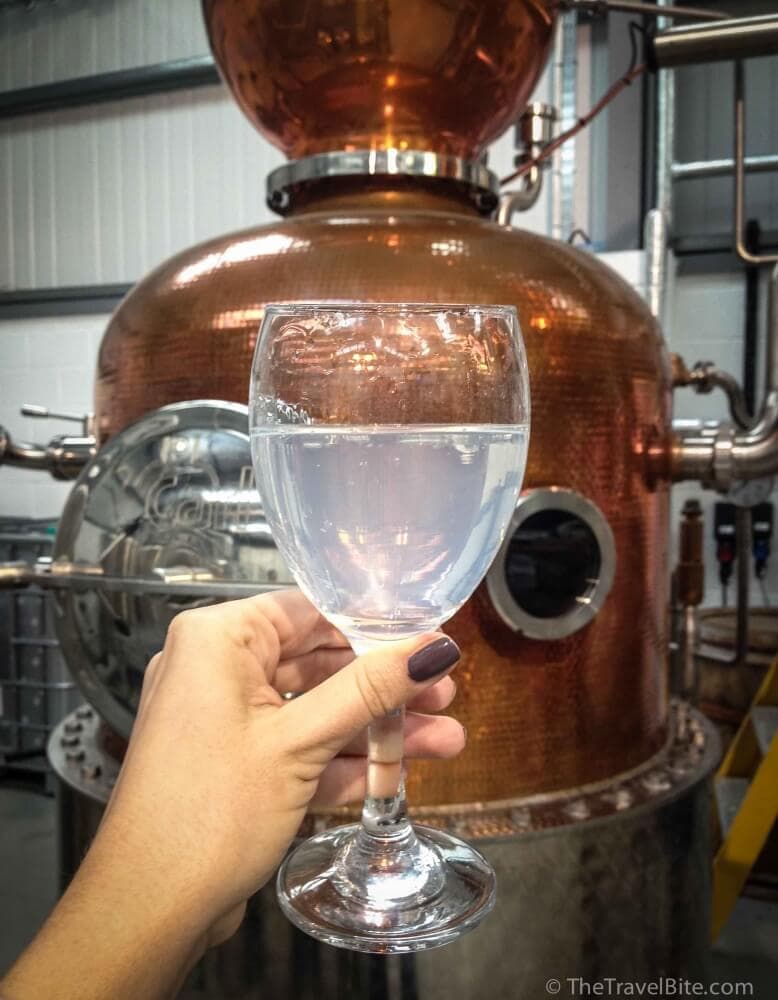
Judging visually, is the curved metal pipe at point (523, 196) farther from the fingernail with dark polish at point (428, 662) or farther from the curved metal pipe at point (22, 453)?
the fingernail with dark polish at point (428, 662)

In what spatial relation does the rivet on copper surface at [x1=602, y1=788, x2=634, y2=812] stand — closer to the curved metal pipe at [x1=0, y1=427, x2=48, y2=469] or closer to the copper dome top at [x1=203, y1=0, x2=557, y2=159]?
the copper dome top at [x1=203, y1=0, x2=557, y2=159]

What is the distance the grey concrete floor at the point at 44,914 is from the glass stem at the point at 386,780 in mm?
1128

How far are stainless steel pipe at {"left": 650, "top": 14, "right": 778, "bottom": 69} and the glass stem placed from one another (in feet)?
2.45

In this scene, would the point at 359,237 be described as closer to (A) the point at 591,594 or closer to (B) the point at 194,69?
(A) the point at 591,594

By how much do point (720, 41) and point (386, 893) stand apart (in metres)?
0.81

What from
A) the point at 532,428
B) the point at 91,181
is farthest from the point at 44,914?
the point at 91,181

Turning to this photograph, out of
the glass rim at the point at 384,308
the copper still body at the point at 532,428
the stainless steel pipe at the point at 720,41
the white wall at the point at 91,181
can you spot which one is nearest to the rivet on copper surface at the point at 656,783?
the copper still body at the point at 532,428

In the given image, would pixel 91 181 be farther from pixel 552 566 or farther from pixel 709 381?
pixel 552 566

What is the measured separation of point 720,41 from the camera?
2.70 ft

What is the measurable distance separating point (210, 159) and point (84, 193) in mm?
→ 534

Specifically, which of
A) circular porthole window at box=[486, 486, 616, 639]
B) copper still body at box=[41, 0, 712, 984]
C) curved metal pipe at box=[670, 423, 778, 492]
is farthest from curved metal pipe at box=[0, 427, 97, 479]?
curved metal pipe at box=[670, 423, 778, 492]

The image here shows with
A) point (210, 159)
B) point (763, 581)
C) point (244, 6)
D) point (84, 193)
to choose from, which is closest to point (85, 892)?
point (244, 6)

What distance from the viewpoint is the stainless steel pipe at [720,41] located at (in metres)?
0.81

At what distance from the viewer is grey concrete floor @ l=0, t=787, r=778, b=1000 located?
142 centimetres
